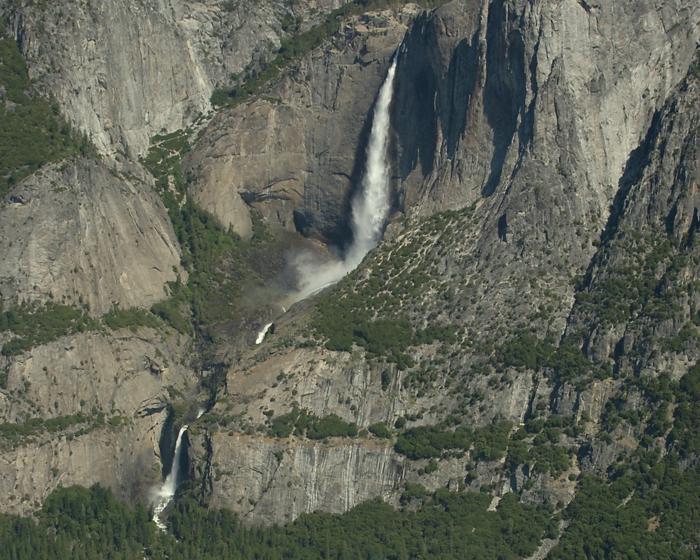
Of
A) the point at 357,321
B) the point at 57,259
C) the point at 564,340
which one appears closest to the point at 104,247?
the point at 57,259

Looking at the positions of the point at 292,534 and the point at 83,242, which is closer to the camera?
the point at 292,534

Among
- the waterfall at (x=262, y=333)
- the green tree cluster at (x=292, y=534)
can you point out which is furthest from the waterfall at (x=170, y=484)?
the waterfall at (x=262, y=333)

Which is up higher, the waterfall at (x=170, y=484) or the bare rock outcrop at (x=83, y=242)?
the bare rock outcrop at (x=83, y=242)

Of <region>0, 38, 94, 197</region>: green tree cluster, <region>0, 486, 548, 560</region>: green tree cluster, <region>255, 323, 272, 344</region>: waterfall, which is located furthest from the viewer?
<region>255, 323, 272, 344</region>: waterfall

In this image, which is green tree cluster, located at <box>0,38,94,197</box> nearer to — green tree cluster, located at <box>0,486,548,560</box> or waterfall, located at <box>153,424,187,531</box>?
waterfall, located at <box>153,424,187,531</box>

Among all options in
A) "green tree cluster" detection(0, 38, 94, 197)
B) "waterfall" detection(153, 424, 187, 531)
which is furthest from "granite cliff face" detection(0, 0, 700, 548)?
"green tree cluster" detection(0, 38, 94, 197)

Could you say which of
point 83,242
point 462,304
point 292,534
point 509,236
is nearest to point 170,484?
point 292,534

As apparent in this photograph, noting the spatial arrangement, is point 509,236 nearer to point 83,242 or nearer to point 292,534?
point 292,534

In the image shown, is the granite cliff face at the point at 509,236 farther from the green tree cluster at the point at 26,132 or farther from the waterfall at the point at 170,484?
the green tree cluster at the point at 26,132
